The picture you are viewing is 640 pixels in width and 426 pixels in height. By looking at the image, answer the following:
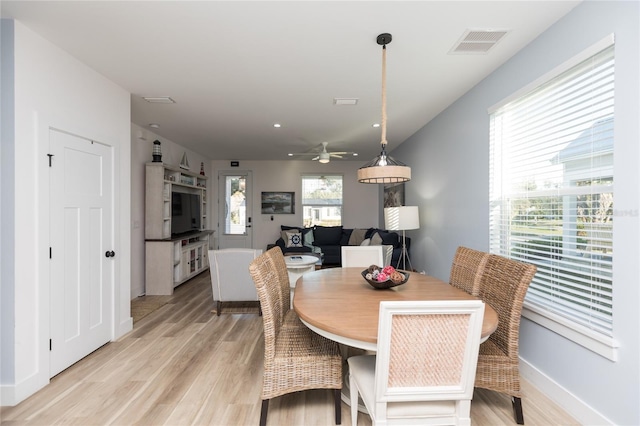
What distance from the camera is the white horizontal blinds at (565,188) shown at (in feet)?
5.71

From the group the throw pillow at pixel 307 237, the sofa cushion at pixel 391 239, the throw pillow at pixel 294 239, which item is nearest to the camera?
the sofa cushion at pixel 391 239

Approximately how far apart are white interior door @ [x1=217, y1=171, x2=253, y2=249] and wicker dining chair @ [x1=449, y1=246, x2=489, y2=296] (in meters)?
5.95

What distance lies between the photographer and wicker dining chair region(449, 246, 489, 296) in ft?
7.04

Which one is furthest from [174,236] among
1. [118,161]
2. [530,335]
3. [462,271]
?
[530,335]

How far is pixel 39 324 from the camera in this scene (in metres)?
2.22

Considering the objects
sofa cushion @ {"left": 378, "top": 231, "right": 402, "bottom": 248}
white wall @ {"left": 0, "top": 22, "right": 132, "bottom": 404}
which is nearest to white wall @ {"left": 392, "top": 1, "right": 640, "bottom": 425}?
sofa cushion @ {"left": 378, "top": 231, "right": 402, "bottom": 248}

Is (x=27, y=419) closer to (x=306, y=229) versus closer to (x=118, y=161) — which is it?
(x=118, y=161)

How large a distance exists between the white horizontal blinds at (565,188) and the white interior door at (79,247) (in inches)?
144

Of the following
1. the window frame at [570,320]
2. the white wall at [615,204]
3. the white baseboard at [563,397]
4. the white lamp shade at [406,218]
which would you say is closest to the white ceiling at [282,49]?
the white wall at [615,204]

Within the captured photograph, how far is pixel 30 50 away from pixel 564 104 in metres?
3.69

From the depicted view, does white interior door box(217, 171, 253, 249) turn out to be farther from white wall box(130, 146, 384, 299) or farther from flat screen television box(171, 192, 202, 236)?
flat screen television box(171, 192, 202, 236)

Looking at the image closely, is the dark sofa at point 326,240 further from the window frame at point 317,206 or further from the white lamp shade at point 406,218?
the white lamp shade at point 406,218

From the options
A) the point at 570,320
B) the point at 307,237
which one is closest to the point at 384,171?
the point at 570,320

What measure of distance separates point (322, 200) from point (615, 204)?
6249 mm
